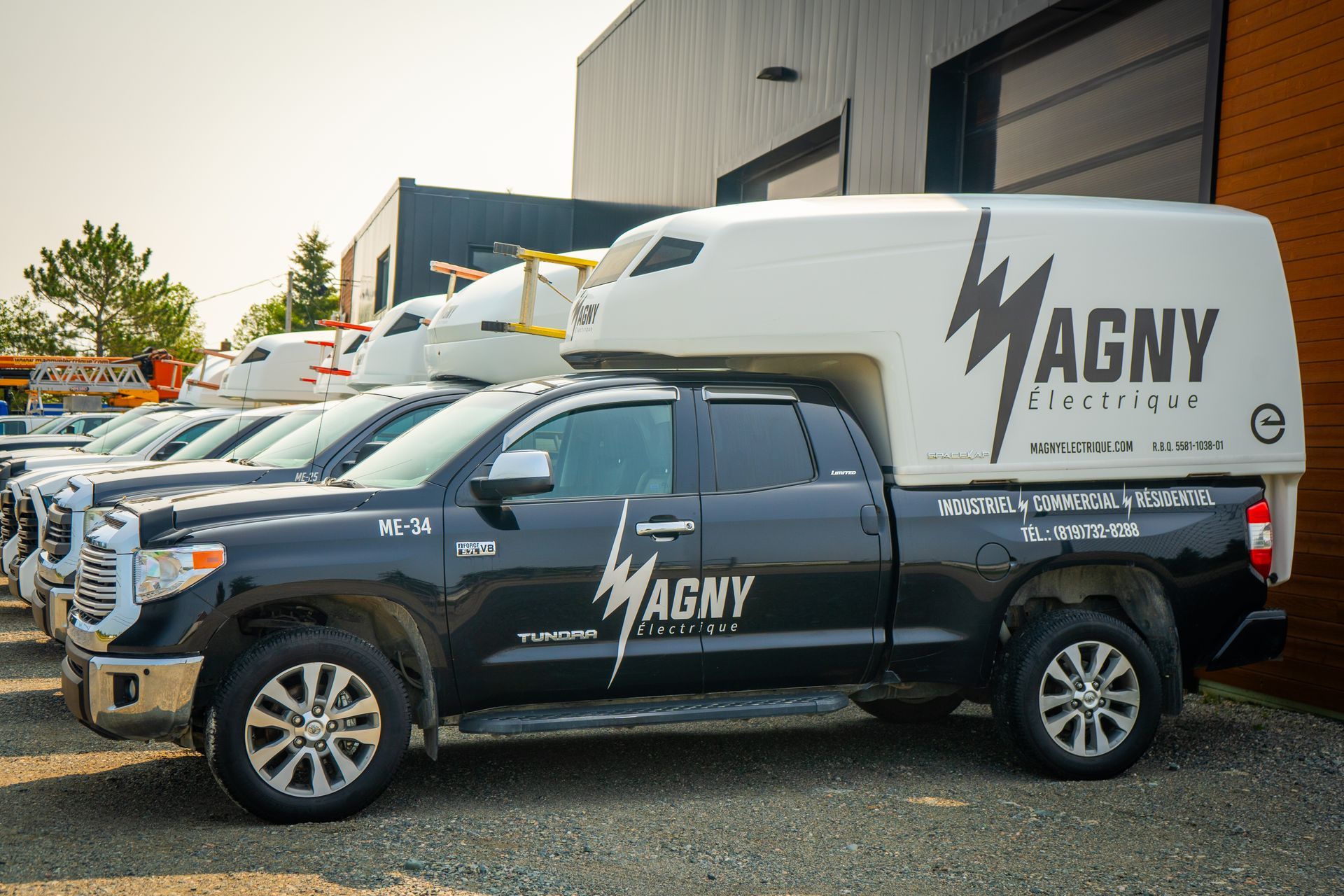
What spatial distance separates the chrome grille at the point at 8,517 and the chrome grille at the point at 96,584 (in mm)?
5630

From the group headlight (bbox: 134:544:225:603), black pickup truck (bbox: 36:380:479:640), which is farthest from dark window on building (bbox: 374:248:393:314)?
headlight (bbox: 134:544:225:603)

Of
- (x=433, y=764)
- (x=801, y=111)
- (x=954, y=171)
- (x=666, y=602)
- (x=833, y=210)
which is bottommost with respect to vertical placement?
(x=433, y=764)

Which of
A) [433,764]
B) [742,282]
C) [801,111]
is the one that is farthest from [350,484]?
[801,111]

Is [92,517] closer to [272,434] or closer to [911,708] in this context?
[272,434]

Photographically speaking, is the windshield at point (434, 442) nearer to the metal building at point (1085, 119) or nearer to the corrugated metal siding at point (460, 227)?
the metal building at point (1085, 119)

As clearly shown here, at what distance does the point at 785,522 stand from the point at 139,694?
9.52 ft

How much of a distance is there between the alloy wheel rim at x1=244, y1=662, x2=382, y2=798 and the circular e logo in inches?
190

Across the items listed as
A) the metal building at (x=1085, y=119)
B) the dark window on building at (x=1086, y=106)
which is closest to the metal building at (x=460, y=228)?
the metal building at (x=1085, y=119)

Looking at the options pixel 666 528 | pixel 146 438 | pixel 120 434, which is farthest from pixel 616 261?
pixel 120 434

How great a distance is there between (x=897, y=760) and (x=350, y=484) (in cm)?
325

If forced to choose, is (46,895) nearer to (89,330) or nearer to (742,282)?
(742,282)

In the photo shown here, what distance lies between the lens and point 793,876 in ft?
15.1

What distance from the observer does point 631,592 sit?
18.1ft

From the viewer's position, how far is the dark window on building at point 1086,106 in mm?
8961
